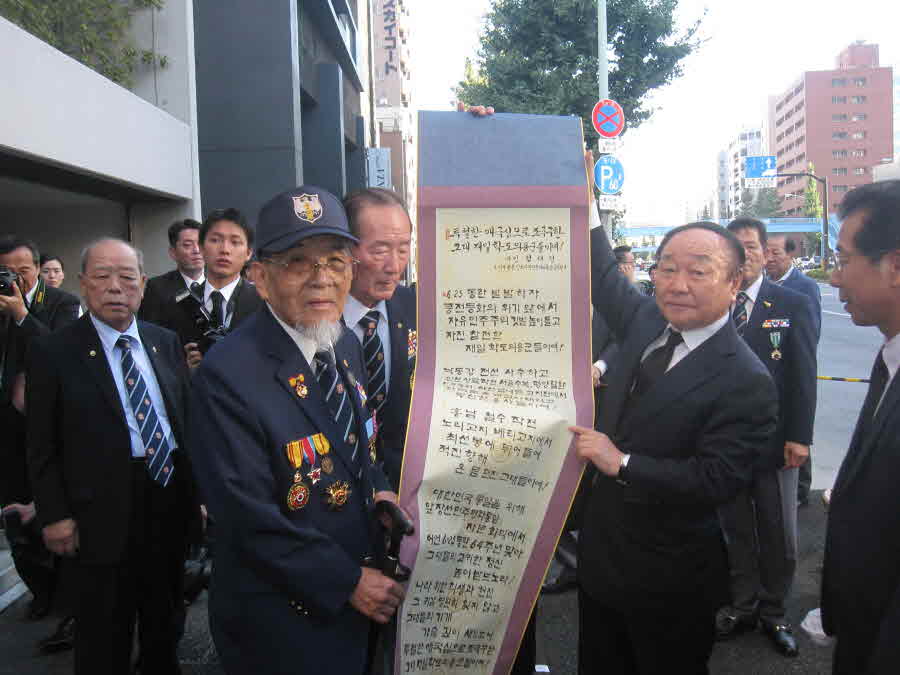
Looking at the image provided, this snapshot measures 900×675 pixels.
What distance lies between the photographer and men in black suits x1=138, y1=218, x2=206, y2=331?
3.58 metres

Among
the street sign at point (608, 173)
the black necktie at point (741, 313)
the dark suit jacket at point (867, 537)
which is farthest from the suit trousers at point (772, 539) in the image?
the street sign at point (608, 173)

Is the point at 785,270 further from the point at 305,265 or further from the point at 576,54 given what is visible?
the point at 576,54

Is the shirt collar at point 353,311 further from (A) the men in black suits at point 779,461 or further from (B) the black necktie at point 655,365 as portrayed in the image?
(A) the men in black suits at point 779,461

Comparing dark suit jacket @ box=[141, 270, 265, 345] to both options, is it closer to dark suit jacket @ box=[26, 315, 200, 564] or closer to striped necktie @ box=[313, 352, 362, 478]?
dark suit jacket @ box=[26, 315, 200, 564]

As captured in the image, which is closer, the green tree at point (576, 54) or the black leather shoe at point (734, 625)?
the black leather shoe at point (734, 625)

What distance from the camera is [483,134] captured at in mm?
2053

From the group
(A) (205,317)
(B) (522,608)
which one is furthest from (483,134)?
(A) (205,317)

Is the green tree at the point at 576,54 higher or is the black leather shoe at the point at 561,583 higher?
the green tree at the point at 576,54

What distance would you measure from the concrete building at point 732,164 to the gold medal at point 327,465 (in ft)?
349

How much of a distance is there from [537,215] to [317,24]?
1202 centimetres

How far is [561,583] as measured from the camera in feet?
12.6

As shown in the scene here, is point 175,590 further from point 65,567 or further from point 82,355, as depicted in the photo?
point 82,355

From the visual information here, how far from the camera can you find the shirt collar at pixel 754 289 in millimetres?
3381

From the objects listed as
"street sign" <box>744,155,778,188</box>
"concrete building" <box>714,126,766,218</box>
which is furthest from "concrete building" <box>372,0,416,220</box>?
"concrete building" <box>714,126,766,218</box>
